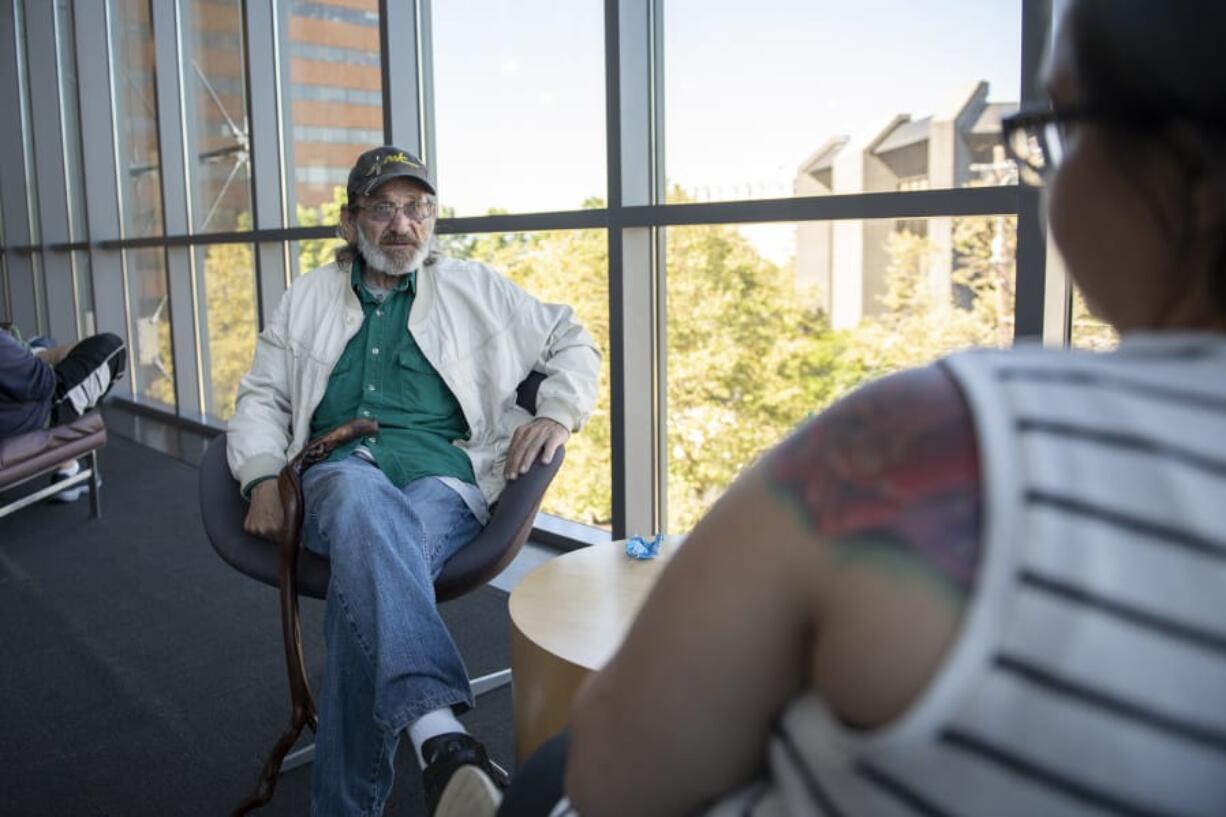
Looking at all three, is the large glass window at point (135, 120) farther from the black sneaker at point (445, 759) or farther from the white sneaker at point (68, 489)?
the black sneaker at point (445, 759)

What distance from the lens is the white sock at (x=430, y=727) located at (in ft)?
5.94

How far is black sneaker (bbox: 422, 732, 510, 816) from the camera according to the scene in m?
1.72

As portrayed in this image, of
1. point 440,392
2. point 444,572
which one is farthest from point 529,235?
point 444,572

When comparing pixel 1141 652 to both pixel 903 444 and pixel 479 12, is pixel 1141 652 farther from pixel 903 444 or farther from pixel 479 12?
pixel 479 12

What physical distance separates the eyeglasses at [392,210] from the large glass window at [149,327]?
17.5ft

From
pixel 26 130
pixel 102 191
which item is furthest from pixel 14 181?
pixel 102 191

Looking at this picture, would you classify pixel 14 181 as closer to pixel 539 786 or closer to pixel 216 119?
pixel 216 119

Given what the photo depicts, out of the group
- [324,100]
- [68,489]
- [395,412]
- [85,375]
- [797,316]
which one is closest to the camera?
[395,412]

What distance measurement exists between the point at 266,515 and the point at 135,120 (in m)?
6.61

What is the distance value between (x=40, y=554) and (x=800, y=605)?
4156mm

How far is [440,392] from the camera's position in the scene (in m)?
2.57

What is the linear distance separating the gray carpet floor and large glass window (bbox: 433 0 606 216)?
1.57 m

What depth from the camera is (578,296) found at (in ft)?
12.3

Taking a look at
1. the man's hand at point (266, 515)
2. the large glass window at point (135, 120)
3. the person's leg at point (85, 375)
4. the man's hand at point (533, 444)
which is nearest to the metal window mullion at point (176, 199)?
the large glass window at point (135, 120)
